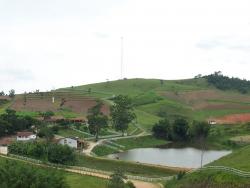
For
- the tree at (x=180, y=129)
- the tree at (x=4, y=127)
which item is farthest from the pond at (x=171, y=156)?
the tree at (x=4, y=127)

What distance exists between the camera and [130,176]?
7275 centimetres

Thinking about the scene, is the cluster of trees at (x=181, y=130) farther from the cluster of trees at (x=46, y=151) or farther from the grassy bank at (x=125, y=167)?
the cluster of trees at (x=46, y=151)

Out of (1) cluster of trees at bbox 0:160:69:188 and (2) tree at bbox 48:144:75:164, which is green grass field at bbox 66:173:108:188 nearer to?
(1) cluster of trees at bbox 0:160:69:188

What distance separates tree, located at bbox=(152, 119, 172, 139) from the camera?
129250 millimetres

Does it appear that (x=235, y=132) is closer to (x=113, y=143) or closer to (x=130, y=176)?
(x=113, y=143)

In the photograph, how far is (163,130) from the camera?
426 ft

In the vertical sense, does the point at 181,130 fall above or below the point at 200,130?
below

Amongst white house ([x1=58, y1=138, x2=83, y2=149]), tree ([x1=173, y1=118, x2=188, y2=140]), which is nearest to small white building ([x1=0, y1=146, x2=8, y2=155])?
white house ([x1=58, y1=138, x2=83, y2=149])

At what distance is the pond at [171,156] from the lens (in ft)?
317

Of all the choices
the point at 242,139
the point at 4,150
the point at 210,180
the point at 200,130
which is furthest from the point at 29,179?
the point at 200,130

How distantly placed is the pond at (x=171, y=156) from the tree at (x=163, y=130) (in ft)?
39.0

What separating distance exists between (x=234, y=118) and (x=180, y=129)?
32.4 m

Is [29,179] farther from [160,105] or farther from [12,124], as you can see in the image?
[160,105]

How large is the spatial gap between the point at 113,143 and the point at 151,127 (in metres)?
26.6
